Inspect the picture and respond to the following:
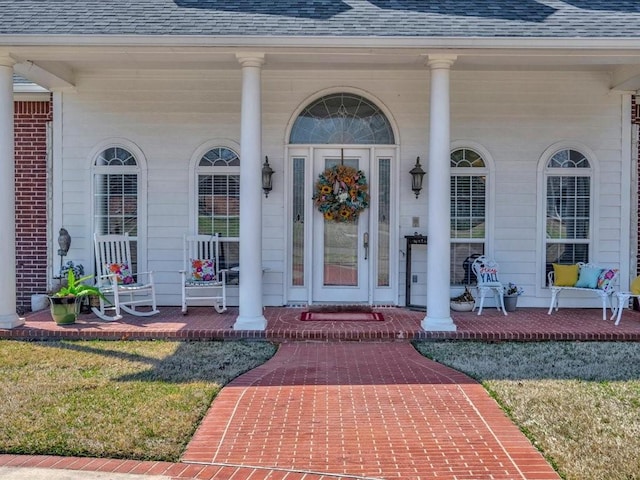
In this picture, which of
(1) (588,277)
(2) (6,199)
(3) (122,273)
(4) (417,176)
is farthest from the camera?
(4) (417,176)

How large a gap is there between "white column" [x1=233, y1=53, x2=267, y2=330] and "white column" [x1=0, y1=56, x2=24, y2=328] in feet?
8.73

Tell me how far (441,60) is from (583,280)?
358 cm

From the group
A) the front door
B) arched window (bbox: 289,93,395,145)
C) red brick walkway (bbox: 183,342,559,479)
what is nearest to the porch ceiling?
arched window (bbox: 289,93,395,145)

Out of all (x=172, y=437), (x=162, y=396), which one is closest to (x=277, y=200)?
(x=162, y=396)

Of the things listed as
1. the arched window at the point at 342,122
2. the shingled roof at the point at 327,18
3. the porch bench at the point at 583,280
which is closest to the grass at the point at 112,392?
the arched window at the point at 342,122

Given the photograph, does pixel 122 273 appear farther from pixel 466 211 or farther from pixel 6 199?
pixel 466 211

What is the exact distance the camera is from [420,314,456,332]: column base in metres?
6.53

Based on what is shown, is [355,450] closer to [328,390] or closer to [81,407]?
[328,390]

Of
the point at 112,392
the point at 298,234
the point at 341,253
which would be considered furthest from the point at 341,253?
the point at 112,392

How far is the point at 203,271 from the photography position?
7578mm

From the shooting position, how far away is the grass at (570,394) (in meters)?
3.39

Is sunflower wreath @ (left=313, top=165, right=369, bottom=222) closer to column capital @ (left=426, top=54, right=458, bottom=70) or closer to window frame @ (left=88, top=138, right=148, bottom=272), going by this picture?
column capital @ (left=426, top=54, right=458, bottom=70)

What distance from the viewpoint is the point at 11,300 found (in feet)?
21.9

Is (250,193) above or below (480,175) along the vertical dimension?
below
